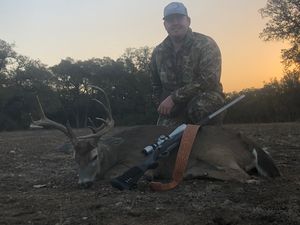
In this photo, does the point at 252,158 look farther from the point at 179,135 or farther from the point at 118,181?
the point at 118,181

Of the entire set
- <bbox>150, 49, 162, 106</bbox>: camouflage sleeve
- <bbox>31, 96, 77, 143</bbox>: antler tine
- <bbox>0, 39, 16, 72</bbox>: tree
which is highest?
<bbox>0, 39, 16, 72</bbox>: tree

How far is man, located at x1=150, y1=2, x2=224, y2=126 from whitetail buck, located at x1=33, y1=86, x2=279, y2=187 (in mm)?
622

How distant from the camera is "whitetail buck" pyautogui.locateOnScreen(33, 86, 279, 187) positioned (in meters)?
6.19

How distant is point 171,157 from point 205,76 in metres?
1.45

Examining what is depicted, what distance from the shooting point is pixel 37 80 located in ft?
138

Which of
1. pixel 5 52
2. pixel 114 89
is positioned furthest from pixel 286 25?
pixel 5 52

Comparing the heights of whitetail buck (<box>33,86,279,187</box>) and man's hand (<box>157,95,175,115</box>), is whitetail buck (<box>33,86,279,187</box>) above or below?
below

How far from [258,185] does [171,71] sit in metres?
2.85

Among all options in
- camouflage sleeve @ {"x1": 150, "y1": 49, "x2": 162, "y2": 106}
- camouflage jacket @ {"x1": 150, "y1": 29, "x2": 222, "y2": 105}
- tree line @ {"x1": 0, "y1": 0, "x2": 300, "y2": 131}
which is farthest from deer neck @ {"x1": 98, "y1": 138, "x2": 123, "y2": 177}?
tree line @ {"x1": 0, "y1": 0, "x2": 300, "y2": 131}

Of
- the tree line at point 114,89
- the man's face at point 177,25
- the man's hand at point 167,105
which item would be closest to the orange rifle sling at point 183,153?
the man's hand at point 167,105

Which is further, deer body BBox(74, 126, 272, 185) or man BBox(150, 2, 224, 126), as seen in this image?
man BBox(150, 2, 224, 126)

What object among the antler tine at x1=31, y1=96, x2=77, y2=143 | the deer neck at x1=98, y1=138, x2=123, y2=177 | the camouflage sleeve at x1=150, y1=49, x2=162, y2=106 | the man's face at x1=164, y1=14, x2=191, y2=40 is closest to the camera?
the antler tine at x1=31, y1=96, x2=77, y2=143

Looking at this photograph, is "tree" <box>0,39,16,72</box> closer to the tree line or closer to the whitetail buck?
the tree line

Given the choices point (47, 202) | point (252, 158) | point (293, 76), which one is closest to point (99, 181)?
point (47, 202)
